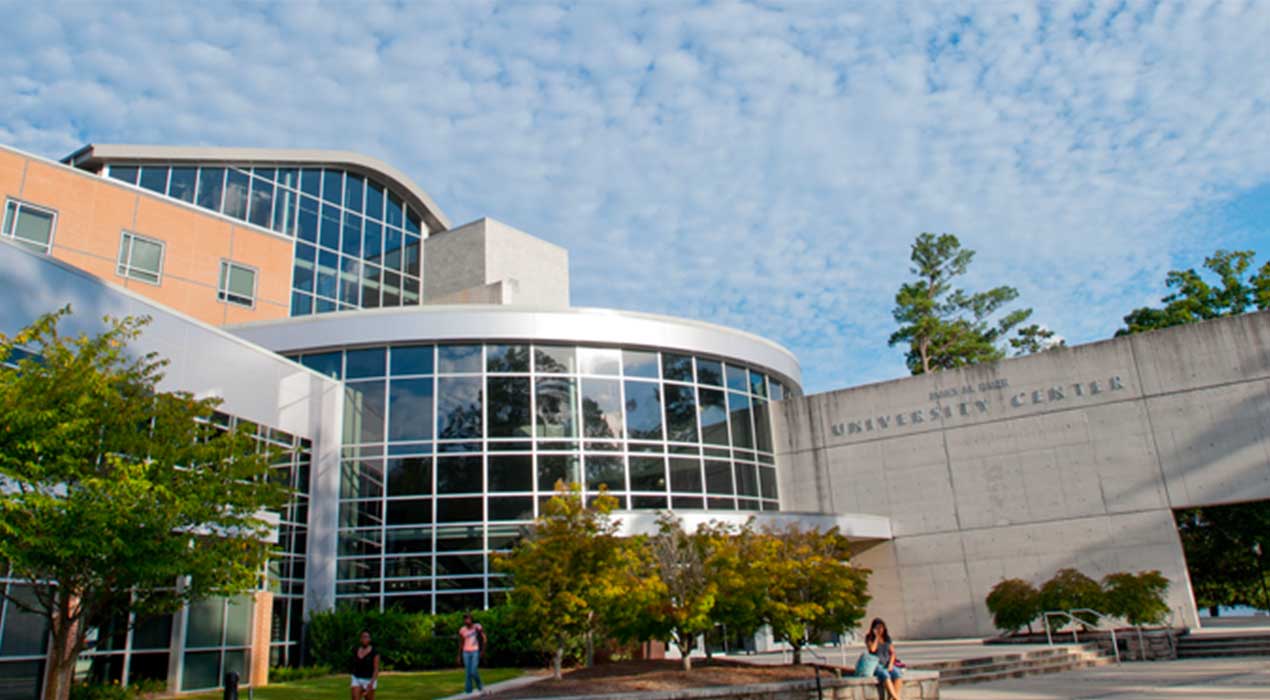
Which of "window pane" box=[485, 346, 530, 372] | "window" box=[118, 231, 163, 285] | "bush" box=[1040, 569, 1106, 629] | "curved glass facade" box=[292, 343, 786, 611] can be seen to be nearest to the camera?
"bush" box=[1040, 569, 1106, 629]

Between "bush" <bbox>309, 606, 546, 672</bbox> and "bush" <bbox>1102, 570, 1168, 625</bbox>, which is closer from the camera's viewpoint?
"bush" <bbox>309, 606, 546, 672</bbox>

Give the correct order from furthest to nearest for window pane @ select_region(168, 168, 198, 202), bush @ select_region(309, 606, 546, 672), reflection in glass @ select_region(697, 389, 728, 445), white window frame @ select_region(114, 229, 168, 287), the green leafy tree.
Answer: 1. the green leafy tree
2. window pane @ select_region(168, 168, 198, 202)
3. reflection in glass @ select_region(697, 389, 728, 445)
4. white window frame @ select_region(114, 229, 168, 287)
5. bush @ select_region(309, 606, 546, 672)

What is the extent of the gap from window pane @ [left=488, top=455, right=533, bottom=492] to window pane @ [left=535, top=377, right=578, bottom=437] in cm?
96

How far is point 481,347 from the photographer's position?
84.3ft

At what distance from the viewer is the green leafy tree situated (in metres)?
35.8

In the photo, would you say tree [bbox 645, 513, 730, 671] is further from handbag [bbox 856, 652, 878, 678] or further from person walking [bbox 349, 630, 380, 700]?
person walking [bbox 349, 630, 380, 700]

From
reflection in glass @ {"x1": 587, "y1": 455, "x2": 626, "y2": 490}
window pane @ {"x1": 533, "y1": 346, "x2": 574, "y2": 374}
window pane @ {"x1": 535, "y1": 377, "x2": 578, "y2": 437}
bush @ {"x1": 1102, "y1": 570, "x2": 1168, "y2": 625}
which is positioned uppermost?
window pane @ {"x1": 533, "y1": 346, "x2": 574, "y2": 374}

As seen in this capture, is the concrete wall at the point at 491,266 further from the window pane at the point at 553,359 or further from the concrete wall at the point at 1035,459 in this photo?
the concrete wall at the point at 1035,459

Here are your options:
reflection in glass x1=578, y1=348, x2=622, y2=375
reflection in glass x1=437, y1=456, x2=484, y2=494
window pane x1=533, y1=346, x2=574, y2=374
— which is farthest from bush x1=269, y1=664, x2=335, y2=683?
reflection in glass x1=578, y1=348, x2=622, y2=375

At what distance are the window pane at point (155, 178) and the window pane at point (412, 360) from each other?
12.9 m

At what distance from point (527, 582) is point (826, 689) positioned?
5.94 m

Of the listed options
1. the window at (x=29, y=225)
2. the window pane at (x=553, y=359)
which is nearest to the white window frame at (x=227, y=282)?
the window at (x=29, y=225)

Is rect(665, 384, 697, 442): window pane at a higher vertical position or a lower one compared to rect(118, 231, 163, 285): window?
lower

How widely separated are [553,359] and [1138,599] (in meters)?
16.8
